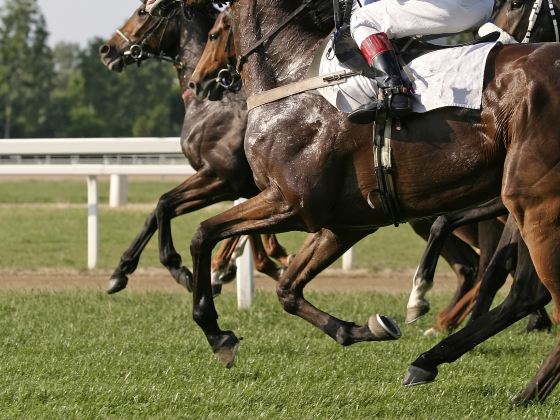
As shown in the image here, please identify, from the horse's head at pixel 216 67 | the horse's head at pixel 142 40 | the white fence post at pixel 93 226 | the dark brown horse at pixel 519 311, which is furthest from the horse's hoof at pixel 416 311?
the white fence post at pixel 93 226

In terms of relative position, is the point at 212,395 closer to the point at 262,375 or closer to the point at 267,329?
the point at 262,375

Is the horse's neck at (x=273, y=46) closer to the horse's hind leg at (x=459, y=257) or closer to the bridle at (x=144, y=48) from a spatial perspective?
the horse's hind leg at (x=459, y=257)

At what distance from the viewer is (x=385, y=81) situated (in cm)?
521

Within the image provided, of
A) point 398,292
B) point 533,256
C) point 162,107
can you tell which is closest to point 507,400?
point 533,256

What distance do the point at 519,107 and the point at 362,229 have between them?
1.12 metres

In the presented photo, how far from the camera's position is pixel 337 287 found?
33.6 ft

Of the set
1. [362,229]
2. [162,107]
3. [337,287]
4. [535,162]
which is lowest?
[162,107]

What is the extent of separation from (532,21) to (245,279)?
128 inches

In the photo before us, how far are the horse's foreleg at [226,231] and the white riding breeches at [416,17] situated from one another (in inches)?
34.9

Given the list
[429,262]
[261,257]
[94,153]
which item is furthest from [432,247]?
[94,153]

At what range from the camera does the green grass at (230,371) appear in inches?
200

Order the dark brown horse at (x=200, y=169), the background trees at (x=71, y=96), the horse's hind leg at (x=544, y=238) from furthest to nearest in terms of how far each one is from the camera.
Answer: the background trees at (x=71, y=96) < the dark brown horse at (x=200, y=169) < the horse's hind leg at (x=544, y=238)

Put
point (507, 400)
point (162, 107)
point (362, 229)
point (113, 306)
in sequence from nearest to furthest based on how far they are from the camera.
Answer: point (507, 400) < point (362, 229) < point (113, 306) < point (162, 107)

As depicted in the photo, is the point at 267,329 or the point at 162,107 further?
the point at 162,107
